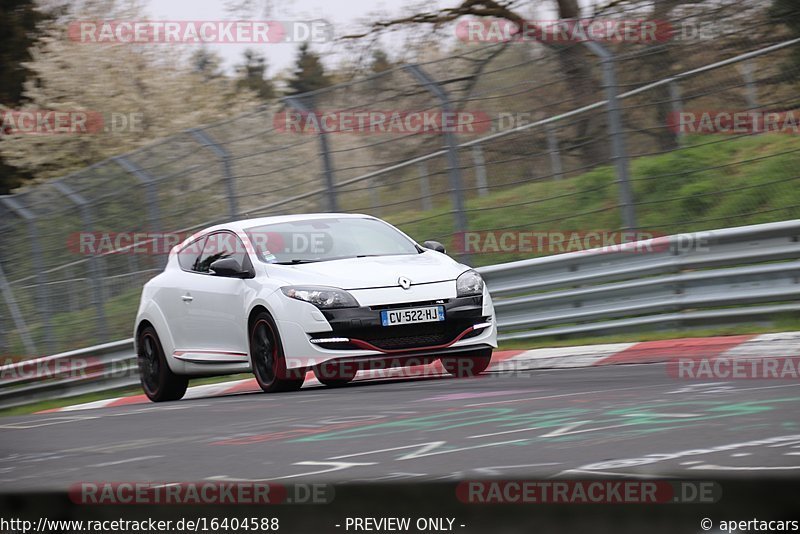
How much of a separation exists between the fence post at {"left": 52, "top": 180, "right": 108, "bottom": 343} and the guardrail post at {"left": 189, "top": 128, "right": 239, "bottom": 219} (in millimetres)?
2593

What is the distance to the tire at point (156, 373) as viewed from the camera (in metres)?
10.3

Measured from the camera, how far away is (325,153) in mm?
12711

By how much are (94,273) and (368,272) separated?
795cm

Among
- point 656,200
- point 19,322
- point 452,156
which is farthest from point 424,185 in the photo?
point 19,322

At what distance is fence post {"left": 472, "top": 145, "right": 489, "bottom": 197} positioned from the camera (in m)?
11.6

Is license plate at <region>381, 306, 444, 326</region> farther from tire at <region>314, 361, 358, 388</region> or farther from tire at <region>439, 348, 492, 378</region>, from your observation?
tire at <region>439, 348, 492, 378</region>

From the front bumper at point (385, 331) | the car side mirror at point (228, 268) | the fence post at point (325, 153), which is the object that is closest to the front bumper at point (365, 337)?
the front bumper at point (385, 331)

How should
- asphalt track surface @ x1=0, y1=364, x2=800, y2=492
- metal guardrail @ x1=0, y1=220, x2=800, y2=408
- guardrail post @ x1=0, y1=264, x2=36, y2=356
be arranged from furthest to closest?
guardrail post @ x1=0, y1=264, x2=36, y2=356 → metal guardrail @ x1=0, y1=220, x2=800, y2=408 → asphalt track surface @ x1=0, y1=364, x2=800, y2=492

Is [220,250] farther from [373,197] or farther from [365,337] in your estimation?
[373,197]

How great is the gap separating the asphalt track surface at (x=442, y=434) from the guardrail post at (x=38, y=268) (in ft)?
29.3

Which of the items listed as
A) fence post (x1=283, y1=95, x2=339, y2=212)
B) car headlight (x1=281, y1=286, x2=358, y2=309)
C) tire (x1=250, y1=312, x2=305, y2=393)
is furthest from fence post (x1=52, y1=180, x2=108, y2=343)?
car headlight (x1=281, y1=286, x2=358, y2=309)

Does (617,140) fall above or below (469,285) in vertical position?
above

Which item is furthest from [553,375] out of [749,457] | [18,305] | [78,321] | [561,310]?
[18,305]

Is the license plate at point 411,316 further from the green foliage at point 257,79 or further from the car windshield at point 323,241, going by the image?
the green foliage at point 257,79
